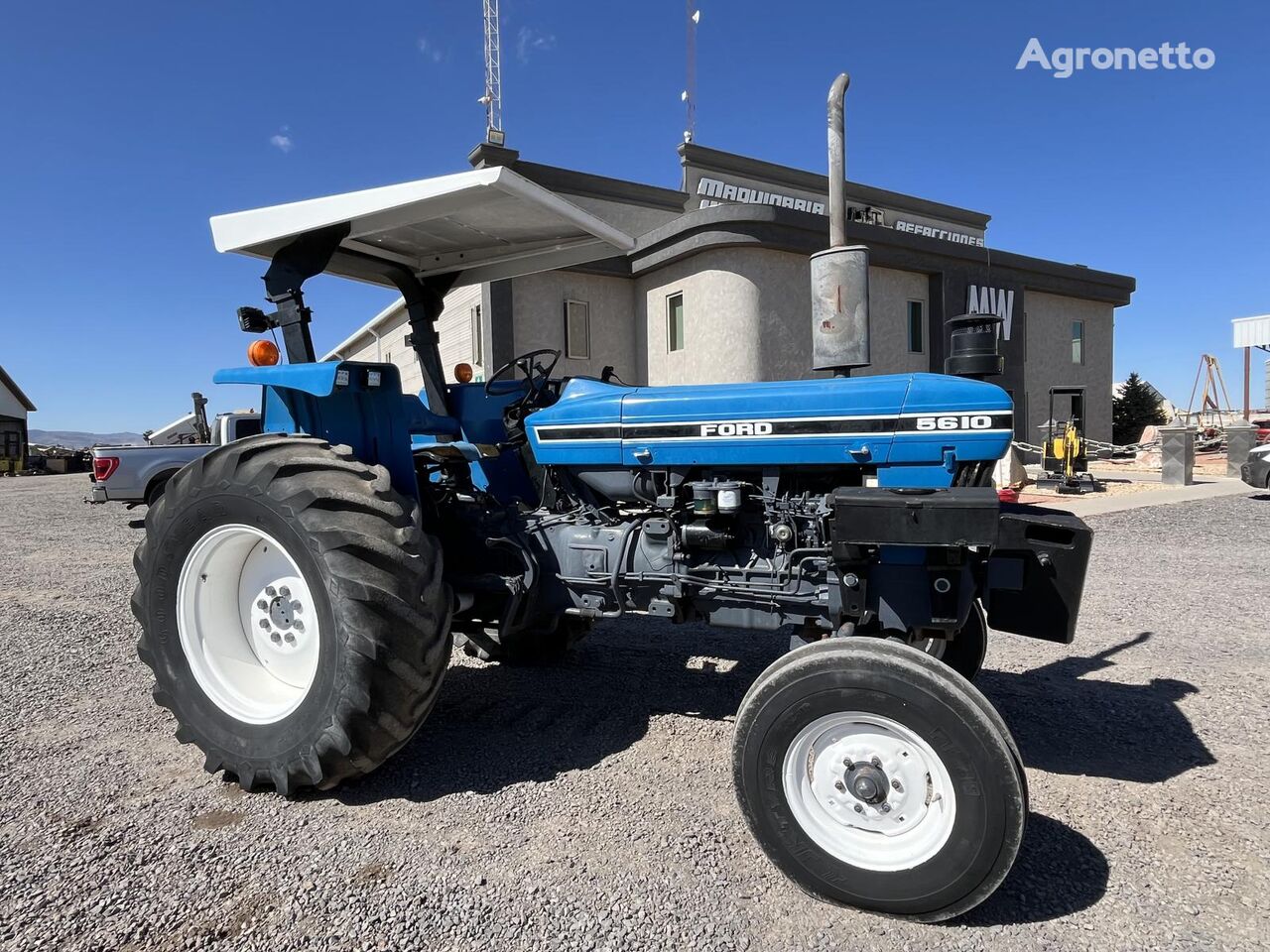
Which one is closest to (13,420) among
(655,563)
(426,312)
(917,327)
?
(917,327)

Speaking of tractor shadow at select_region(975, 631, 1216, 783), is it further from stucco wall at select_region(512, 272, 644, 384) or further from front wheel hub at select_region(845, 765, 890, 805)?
stucco wall at select_region(512, 272, 644, 384)

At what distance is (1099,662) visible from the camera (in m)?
4.11

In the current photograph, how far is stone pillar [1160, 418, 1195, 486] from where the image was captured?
43.8ft

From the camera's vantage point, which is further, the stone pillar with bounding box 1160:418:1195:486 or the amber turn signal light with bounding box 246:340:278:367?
the stone pillar with bounding box 1160:418:1195:486

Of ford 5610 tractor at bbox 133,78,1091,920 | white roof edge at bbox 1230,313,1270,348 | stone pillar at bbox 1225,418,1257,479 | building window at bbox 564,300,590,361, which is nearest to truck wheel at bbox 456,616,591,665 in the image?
ford 5610 tractor at bbox 133,78,1091,920

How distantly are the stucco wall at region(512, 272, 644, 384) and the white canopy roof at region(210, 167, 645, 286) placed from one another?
379 inches

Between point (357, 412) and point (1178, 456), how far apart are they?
1476 cm

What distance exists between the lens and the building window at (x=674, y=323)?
14461 millimetres

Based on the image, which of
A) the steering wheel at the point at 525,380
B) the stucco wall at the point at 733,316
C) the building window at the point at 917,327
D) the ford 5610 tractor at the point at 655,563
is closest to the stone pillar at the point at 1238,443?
the building window at the point at 917,327

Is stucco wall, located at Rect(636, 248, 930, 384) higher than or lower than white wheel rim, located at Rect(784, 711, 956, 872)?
higher

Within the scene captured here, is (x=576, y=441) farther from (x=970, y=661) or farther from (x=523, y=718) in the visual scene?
(x=970, y=661)

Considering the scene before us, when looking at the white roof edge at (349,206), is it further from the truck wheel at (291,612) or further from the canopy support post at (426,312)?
the canopy support post at (426,312)

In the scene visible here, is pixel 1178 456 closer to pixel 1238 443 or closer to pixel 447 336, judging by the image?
pixel 1238 443

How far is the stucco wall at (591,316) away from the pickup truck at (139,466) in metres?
4.84
